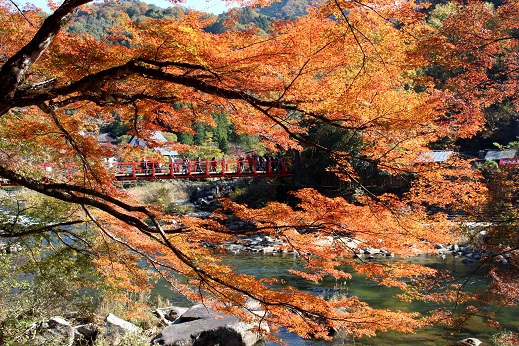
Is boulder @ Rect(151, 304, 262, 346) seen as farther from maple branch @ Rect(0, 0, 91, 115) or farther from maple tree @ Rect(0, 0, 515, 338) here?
maple branch @ Rect(0, 0, 91, 115)

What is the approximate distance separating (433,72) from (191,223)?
21.1 m

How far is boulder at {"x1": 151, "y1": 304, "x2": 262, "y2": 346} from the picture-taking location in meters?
6.48

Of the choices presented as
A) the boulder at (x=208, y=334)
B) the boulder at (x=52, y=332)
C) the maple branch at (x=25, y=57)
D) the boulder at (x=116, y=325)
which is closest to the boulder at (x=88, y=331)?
the boulder at (x=116, y=325)

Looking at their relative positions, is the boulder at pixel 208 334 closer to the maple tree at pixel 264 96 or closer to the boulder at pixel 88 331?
the boulder at pixel 88 331

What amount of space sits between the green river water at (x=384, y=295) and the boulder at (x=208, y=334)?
2.40 feet

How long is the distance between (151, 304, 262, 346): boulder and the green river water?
731mm

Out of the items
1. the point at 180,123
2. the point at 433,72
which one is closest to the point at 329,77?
the point at 180,123

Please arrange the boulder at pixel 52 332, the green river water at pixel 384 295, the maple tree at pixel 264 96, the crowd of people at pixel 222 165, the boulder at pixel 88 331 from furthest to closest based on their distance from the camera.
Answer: the crowd of people at pixel 222 165
the green river water at pixel 384 295
the boulder at pixel 88 331
the boulder at pixel 52 332
the maple tree at pixel 264 96

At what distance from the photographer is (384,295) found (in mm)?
9156

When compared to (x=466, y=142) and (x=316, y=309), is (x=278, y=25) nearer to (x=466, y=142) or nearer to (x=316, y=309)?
(x=316, y=309)

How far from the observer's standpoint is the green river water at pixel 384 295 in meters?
6.95

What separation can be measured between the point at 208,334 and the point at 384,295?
4153mm

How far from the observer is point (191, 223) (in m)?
4.41

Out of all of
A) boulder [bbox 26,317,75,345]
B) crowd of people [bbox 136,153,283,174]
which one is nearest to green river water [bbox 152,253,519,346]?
boulder [bbox 26,317,75,345]
